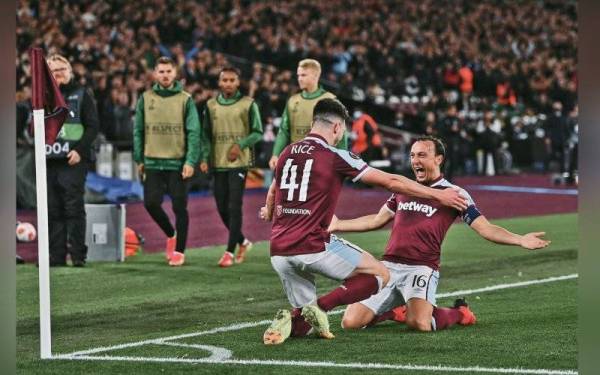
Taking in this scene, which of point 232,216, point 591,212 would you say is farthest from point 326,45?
point 232,216

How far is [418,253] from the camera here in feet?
32.1

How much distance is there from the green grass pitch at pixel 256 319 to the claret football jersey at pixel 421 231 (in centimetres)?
53

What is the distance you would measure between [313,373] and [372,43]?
105 ft

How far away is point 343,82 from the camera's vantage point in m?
36.2

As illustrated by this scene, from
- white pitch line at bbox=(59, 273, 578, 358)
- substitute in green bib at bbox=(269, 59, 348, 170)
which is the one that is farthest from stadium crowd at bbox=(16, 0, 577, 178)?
white pitch line at bbox=(59, 273, 578, 358)

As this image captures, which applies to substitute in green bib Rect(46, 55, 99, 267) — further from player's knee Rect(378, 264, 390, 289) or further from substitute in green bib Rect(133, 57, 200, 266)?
player's knee Rect(378, 264, 390, 289)

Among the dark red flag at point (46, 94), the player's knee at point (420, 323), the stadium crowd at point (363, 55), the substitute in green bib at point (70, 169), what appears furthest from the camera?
the stadium crowd at point (363, 55)

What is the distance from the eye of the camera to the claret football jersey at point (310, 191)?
9.00m

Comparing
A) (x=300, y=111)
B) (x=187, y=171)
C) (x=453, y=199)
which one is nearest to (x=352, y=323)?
(x=453, y=199)

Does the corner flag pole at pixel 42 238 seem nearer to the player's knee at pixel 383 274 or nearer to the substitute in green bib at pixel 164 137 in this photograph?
the player's knee at pixel 383 274

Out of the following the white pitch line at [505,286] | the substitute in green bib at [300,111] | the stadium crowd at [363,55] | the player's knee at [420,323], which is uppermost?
the stadium crowd at [363,55]

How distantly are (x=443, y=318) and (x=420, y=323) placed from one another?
0.23 metres

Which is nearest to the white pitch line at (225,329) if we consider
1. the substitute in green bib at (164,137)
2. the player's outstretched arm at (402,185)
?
the player's outstretched arm at (402,185)

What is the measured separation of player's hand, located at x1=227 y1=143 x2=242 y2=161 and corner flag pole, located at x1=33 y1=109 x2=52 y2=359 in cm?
580
